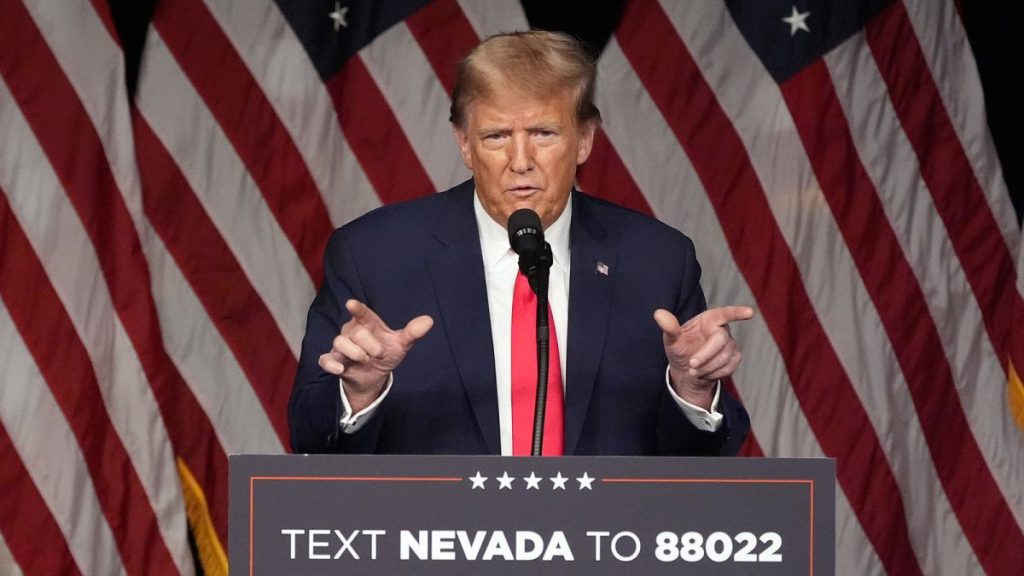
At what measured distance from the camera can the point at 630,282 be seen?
7.92 ft

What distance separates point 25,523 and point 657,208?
71.7 inches

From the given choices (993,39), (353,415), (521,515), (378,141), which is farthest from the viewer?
(993,39)

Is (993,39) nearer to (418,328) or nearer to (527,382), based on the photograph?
(527,382)

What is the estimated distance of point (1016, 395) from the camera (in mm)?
3895

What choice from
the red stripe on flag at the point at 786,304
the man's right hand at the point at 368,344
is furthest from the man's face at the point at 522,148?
the red stripe on flag at the point at 786,304

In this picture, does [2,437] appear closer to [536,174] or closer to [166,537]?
[166,537]

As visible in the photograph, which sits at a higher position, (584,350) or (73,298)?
(73,298)

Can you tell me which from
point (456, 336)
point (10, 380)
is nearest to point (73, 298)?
point (10, 380)

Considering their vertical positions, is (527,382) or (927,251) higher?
(927,251)

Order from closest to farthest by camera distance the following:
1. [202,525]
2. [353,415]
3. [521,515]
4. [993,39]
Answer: [521,515]
[353,415]
[202,525]
[993,39]

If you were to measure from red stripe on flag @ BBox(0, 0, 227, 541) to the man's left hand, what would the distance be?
2.15 m

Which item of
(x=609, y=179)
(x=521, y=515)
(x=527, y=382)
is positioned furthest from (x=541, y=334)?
(x=609, y=179)

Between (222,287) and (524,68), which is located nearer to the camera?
(524,68)

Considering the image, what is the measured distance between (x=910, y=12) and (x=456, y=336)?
2.28m
